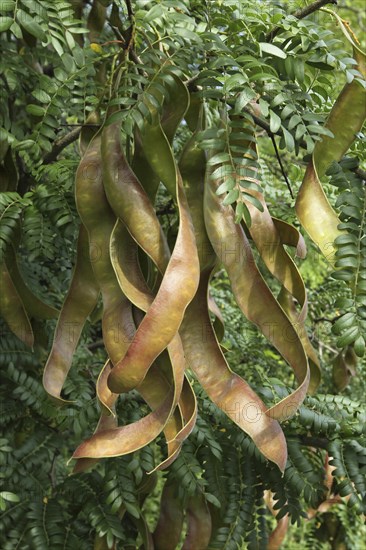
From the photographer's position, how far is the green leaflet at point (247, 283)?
1086mm

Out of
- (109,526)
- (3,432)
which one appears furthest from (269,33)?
(3,432)

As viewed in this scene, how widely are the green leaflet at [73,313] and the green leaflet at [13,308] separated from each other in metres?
0.23

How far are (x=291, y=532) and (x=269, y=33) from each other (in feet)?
10.2

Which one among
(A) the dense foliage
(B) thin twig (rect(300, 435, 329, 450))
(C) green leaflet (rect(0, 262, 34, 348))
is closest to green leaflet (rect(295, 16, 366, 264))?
(A) the dense foliage

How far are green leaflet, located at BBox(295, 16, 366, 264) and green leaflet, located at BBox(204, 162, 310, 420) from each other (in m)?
0.10

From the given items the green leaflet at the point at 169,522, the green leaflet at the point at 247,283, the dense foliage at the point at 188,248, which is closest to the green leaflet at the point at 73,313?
the dense foliage at the point at 188,248

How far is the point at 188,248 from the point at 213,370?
193 millimetres

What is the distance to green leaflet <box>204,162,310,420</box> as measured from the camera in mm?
1086

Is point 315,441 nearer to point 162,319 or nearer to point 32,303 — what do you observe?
point 32,303

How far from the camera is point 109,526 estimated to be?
163cm

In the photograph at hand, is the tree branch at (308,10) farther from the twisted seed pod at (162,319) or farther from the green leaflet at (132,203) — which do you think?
the twisted seed pod at (162,319)

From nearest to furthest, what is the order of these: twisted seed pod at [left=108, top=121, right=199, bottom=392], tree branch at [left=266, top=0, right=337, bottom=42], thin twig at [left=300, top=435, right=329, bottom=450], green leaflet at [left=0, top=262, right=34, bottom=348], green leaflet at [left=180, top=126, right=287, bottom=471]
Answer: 1. twisted seed pod at [left=108, top=121, right=199, bottom=392]
2. green leaflet at [left=180, top=126, right=287, bottom=471]
3. tree branch at [left=266, top=0, right=337, bottom=42]
4. green leaflet at [left=0, top=262, right=34, bottom=348]
5. thin twig at [left=300, top=435, right=329, bottom=450]

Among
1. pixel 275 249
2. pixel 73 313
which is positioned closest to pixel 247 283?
pixel 275 249

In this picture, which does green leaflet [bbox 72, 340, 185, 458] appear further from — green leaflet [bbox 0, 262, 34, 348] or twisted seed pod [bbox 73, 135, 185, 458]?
green leaflet [bbox 0, 262, 34, 348]
